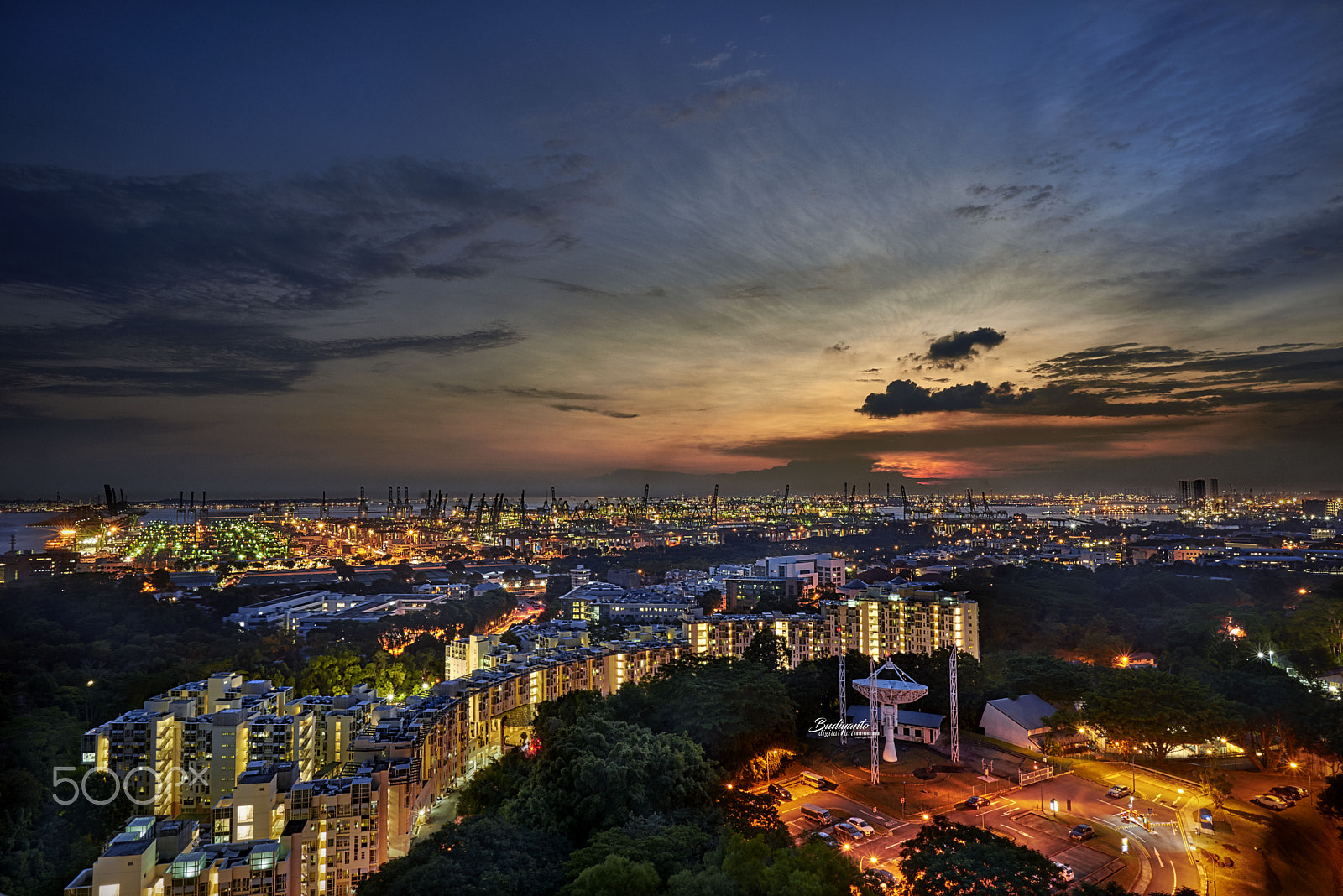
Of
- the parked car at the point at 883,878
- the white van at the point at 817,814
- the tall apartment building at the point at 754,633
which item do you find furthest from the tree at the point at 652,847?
the tall apartment building at the point at 754,633

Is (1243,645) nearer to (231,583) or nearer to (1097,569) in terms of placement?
(1097,569)

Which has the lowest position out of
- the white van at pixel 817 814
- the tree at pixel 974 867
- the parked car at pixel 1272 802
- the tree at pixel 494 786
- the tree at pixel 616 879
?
the tree at pixel 494 786

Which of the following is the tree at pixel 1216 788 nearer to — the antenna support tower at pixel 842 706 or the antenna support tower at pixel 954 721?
the antenna support tower at pixel 954 721

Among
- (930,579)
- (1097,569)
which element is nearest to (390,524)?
(930,579)

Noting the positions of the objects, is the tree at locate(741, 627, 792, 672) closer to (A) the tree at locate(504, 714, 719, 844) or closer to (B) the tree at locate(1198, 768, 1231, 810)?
(A) the tree at locate(504, 714, 719, 844)

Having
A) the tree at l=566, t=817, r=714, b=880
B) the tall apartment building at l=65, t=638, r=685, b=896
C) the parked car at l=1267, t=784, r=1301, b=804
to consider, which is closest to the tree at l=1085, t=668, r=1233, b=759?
the parked car at l=1267, t=784, r=1301, b=804

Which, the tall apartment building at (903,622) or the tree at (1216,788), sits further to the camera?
the tall apartment building at (903,622)
